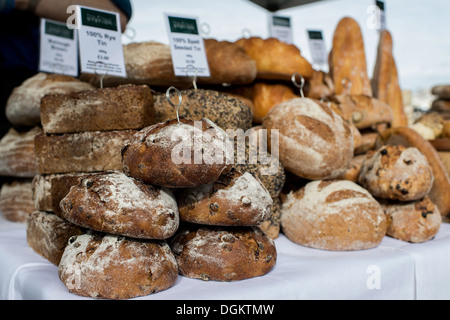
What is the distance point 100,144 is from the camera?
1.36 metres

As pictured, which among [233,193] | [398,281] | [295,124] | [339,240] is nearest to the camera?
[233,193]

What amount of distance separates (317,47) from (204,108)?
153 centimetres

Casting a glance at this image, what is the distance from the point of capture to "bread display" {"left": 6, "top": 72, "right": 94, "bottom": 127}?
73.8 inches

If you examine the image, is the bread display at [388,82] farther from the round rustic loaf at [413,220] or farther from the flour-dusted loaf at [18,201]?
the flour-dusted loaf at [18,201]

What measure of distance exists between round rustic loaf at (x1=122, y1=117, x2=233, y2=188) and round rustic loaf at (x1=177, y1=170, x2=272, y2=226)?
2.7 inches

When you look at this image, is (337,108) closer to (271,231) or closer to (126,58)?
(271,231)

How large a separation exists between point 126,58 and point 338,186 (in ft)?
3.45

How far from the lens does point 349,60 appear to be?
244 cm

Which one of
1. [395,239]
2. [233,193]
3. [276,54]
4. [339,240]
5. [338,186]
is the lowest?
[395,239]

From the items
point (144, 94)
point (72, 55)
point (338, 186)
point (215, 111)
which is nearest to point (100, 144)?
point (144, 94)

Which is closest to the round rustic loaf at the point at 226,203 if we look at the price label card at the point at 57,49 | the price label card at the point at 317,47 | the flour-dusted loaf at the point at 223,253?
the flour-dusted loaf at the point at 223,253

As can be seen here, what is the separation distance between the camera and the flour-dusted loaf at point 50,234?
1.31 meters

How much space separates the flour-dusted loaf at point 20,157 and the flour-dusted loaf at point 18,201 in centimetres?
6
